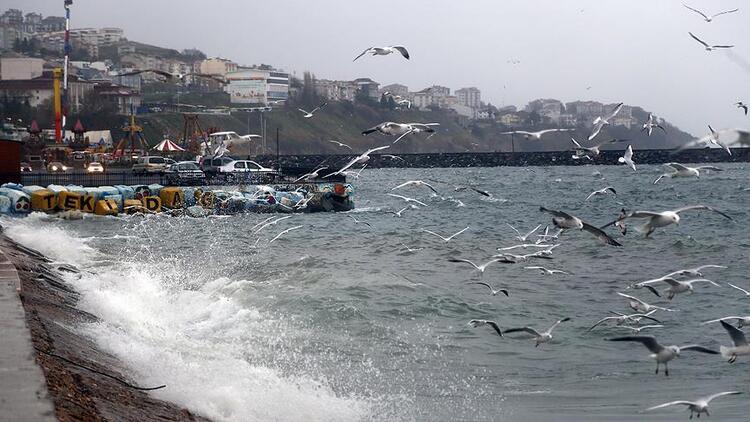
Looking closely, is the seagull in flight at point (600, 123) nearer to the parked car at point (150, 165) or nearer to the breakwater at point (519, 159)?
the parked car at point (150, 165)

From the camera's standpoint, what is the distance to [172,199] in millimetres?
38281

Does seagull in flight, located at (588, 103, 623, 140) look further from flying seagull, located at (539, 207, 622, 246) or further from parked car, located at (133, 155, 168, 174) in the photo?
parked car, located at (133, 155, 168, 174)

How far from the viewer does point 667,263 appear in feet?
73.4

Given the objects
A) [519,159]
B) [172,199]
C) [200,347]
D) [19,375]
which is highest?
[19,375]

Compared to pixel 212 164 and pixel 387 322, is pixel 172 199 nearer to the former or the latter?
pixel 212 164

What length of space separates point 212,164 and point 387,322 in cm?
3593

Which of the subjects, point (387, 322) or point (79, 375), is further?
point (387, 322)

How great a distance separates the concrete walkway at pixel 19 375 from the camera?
6.38 m

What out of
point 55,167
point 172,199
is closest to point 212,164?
point 55,167

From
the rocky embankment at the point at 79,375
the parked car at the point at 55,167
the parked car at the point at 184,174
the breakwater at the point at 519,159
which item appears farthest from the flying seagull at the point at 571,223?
the breakwater at the point at 519,159

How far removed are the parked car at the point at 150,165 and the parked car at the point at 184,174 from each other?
73 cm

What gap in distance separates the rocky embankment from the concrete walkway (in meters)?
0.08

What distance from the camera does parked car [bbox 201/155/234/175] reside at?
47.6 metres

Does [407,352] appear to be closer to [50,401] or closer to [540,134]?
[540,134]
